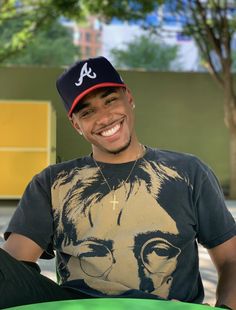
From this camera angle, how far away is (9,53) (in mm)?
13289

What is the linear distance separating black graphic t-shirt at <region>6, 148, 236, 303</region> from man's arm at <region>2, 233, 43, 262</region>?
0.7 inches

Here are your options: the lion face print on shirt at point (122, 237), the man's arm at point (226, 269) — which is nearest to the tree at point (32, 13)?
the lion face print on shirt at point (122, 237)

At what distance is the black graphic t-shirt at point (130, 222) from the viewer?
1737mm

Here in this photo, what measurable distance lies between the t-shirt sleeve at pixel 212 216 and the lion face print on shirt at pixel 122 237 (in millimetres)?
103

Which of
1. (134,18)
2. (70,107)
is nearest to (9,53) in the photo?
(134,18)

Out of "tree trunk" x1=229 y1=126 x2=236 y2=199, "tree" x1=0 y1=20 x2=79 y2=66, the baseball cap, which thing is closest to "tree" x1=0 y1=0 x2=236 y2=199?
"tree trunk" x1=229 y1=126 x2=236 y2=199

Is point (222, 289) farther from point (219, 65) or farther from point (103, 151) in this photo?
point (219, 65)

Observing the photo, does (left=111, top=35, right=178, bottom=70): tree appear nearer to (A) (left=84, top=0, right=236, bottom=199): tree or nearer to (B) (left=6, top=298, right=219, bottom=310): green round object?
(A) (left=84, top=0, right=236, bottom=199): tree

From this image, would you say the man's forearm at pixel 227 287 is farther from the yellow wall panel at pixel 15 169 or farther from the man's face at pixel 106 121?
the yellow wall panel at pixel 15 169

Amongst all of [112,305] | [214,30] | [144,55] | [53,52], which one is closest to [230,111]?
[214,30]

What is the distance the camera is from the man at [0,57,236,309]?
1.74 m

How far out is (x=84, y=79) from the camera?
6.08 ft

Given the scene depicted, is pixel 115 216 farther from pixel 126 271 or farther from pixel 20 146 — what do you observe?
pixel 20 146

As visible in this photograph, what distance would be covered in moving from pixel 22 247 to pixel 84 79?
624mm
